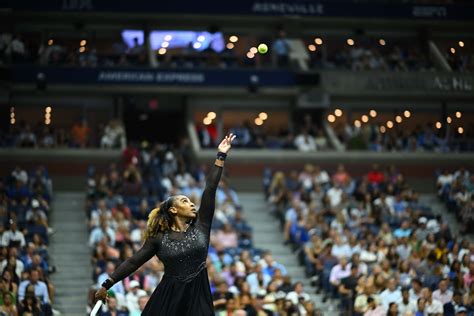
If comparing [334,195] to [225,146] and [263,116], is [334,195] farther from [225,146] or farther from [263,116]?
[225,146]

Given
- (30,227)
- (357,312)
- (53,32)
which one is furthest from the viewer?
(53,32)

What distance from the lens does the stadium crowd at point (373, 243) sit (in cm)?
1844

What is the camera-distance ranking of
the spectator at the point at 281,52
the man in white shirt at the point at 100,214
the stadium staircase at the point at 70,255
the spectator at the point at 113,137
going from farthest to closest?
1. the spectator at the point at 281,52
2. the spectator at the point at 113,137
3. the man in white shirt at the point at 100,214
4. the stadium staircase at the point at 70,255

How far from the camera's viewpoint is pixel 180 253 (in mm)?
7914

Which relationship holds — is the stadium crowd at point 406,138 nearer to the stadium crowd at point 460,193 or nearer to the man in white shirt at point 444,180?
the stadium crowd at point 460,193

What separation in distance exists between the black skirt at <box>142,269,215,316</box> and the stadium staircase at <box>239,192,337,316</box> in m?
11.8

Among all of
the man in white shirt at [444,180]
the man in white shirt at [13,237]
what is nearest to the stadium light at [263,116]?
the man in white shirt at [444,180]

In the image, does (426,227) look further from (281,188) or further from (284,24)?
(284,24)

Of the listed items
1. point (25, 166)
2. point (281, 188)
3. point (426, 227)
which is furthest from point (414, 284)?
point (25, 166)

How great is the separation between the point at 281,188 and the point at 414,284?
6.86 m

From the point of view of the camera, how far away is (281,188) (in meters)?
25.2

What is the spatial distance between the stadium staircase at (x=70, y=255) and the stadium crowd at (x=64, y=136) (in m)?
1.85

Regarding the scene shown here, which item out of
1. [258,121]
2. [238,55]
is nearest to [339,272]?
[258,121]

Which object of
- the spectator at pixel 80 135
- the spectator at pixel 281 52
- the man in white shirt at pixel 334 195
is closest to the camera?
the man in white shirt at pixel 334 195
